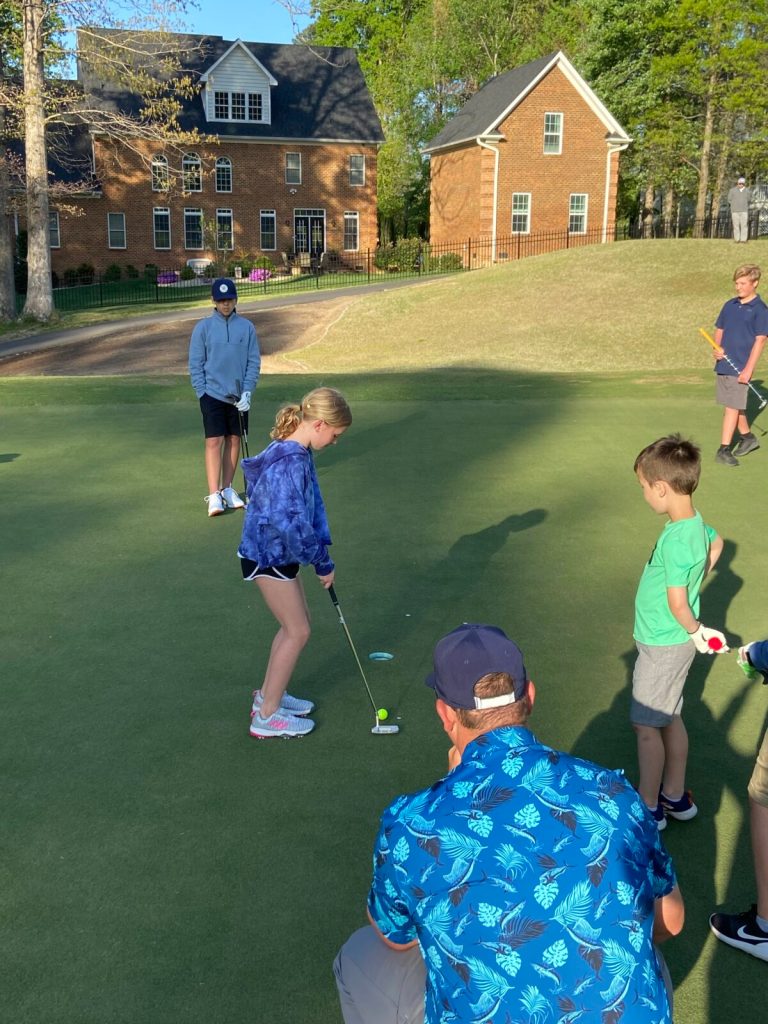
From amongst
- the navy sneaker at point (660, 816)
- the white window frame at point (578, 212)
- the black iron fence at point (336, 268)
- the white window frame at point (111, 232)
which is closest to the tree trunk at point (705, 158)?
the black iron fence at point (336, 268)

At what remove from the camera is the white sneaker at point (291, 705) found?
519 cm

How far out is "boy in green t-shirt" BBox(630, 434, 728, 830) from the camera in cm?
422

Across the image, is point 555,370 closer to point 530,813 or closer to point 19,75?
point 530,813

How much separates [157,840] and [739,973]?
234cm

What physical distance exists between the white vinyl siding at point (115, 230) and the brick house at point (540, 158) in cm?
1694

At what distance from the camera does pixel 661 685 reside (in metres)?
4.29

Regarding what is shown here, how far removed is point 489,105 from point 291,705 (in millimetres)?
→ 48591

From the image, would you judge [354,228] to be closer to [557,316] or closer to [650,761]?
[557,316]

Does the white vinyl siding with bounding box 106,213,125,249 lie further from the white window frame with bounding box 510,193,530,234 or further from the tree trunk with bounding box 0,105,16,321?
the white window frame with bounding box 510,193,530,234

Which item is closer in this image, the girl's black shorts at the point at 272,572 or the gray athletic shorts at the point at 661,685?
the gray athletic shorts at the point at 661,685

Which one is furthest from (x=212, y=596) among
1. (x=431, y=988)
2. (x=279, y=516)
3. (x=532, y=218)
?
(x=532, y=218)

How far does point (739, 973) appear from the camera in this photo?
3492 millimetres

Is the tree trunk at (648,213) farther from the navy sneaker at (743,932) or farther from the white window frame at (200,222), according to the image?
the navy sneaker at (743,932)

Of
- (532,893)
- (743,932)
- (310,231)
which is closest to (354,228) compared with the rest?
(310,231)
